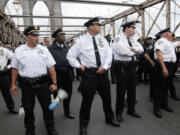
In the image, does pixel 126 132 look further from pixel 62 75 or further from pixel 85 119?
pixel 62 75

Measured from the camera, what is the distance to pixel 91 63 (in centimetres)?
211

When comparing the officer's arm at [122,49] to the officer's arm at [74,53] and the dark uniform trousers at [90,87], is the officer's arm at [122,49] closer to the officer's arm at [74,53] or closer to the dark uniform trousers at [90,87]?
the dark uniform trousers at [90,87]

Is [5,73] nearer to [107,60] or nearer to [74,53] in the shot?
[74,53]

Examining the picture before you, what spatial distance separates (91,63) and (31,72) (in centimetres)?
85

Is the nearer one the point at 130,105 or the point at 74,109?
the point at 130,105

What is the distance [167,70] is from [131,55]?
905 millimetres

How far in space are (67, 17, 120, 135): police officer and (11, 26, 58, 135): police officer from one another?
0.45 metres

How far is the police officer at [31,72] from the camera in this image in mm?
1924

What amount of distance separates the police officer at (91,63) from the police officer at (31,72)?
45 centimetres

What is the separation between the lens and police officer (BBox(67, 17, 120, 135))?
2115 millimetres

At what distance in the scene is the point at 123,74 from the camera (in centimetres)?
249

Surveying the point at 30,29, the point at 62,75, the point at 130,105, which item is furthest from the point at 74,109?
the point at 30,29

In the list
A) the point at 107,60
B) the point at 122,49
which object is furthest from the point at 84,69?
the point at 122,49

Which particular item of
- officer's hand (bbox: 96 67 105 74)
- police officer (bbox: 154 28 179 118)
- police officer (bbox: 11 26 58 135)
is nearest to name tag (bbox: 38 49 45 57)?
police officer (bbox: 11 26 58 135)
